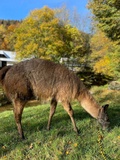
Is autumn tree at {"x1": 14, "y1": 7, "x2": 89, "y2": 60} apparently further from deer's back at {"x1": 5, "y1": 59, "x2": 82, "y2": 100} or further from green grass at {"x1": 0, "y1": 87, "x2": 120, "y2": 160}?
green grass at {"x1": 0, "y1": 87, "x2": 120, "y2": 160}

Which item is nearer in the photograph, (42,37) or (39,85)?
(39,85)

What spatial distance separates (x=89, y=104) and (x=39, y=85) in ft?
3.83

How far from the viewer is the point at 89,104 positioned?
4.96 m

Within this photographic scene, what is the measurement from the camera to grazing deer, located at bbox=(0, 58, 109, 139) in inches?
185

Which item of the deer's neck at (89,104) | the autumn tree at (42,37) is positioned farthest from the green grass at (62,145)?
the autumn tree at (42,37)

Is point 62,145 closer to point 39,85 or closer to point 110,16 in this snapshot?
point 39,85

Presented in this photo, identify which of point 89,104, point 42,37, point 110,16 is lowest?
point 89,104

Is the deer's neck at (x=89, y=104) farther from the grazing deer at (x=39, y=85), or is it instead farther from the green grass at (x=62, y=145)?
the green grass at (x=62, y=145)

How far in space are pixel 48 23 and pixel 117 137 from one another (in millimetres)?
22900

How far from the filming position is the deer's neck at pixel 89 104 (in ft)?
16.1

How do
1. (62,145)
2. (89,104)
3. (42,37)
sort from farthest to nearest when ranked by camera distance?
1. (42,37)
2. (89,104)
3. (62,145)

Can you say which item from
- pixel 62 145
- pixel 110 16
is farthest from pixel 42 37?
pixel 62 145

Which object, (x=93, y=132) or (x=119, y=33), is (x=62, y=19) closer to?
(x=119, y=33)

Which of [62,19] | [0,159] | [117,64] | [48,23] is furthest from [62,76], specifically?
[62,19]
